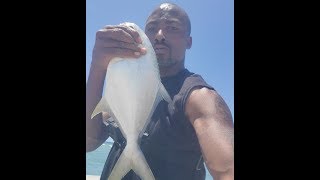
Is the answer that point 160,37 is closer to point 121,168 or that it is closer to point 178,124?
point 178,124

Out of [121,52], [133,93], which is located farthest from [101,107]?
[121,52]

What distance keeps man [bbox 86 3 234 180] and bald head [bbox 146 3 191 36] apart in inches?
11.1

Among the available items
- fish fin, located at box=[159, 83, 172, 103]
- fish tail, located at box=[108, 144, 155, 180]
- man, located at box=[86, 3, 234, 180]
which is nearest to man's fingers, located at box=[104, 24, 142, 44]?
man, located at box=[86, 3, 234, 180]

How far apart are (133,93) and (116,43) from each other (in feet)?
0.84

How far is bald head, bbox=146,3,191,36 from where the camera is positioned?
196cm

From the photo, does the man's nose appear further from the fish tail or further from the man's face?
the fish tail

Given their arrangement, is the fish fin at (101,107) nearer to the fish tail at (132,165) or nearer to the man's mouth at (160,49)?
the fish tail at (132,165)

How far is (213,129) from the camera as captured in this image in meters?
1.61

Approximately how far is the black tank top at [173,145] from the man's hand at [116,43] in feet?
0.97

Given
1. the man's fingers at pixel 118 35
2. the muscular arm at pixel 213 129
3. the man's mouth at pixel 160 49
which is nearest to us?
the muscular arm at pixel 213 129

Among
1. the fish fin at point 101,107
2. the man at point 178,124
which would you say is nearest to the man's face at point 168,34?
the man at point 178,124

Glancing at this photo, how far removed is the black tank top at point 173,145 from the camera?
1.71m
